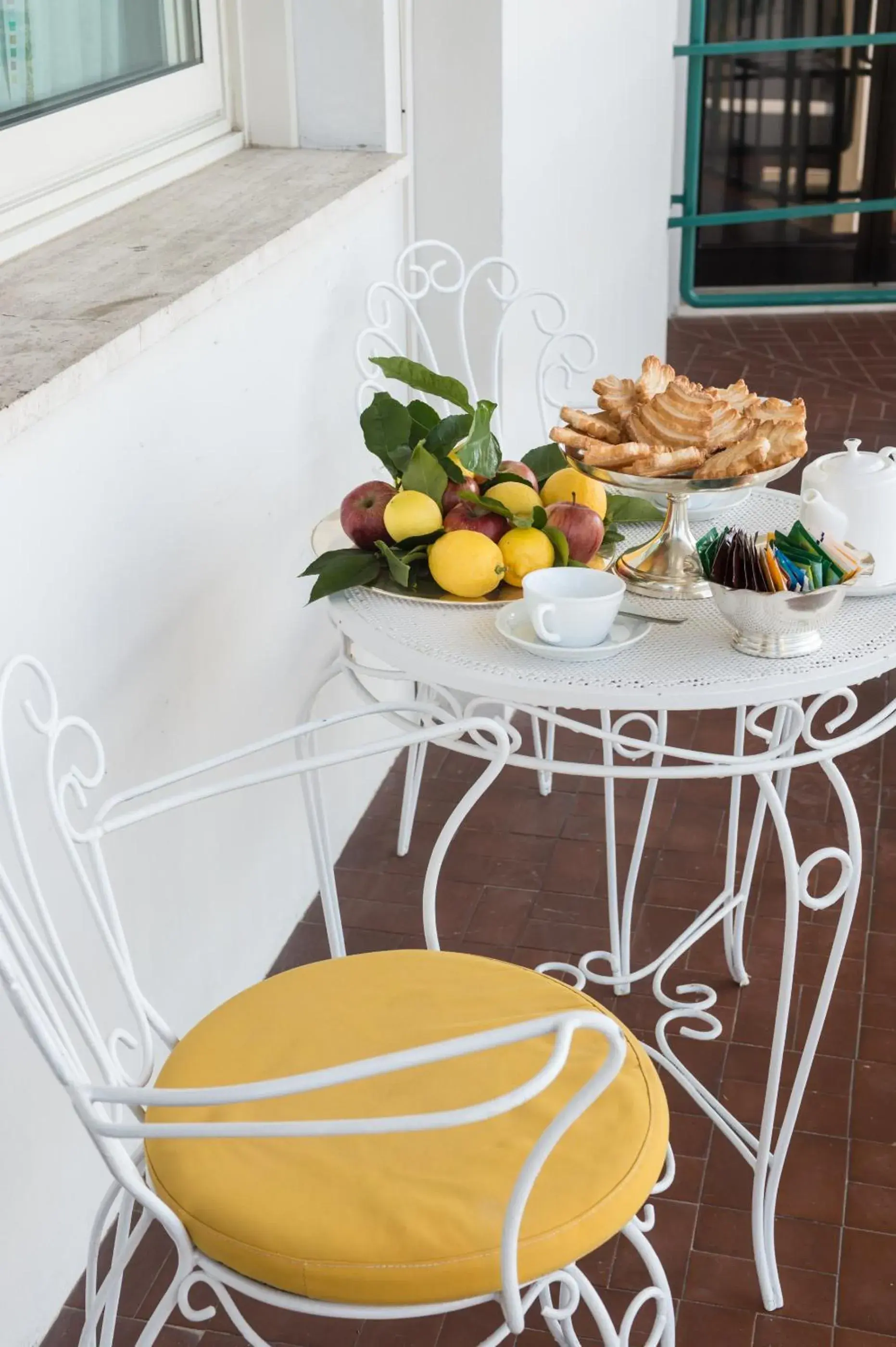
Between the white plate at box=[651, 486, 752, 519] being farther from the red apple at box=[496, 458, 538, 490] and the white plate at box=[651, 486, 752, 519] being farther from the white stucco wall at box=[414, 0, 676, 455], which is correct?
the white stucco wall at box=[414, 0, 676, 455]

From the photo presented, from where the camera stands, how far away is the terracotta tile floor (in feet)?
5.79

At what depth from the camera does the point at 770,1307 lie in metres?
1.77

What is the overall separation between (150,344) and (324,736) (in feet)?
3.44

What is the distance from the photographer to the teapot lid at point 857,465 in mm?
1715

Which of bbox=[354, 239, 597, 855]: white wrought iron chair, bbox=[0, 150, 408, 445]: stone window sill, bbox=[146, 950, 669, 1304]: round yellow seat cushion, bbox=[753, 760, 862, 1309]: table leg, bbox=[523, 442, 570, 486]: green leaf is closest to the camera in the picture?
bbox=[146, 950, 669, 1304]: round yellow seat cushion

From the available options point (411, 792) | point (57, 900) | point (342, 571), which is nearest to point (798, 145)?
point (411, 792)

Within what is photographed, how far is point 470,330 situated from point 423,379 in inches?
30.9

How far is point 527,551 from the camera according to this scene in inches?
67.8

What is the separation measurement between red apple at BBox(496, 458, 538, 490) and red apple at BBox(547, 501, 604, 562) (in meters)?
0.11

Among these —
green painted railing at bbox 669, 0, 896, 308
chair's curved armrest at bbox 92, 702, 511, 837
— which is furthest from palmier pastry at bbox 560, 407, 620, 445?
green painted railing at bbox 669, 0, 896, 308

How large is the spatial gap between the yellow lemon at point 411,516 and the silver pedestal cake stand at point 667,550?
0.58 ft

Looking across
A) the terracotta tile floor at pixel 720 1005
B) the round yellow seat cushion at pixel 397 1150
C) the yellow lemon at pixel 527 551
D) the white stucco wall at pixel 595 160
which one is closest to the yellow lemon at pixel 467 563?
the yellow lemon at pixel 527 551

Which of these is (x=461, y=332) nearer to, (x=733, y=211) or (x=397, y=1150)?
(x=397, y=1150)

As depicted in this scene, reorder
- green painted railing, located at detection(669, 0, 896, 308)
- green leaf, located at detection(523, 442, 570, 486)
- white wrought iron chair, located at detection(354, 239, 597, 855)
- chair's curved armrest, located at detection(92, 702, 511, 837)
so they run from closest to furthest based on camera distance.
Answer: chair's curved armrest, located at detection(92, 702, 511, 837)
green leaf, located at detection(523, 442, 570, 486)
white wrought iron chair, located at detection(354, 239, 597, 855)
green painted railing, located at detection(669, 0, 896, 308)
